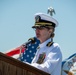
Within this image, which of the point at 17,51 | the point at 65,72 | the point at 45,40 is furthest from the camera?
the point at 17,51

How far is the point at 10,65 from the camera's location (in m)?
2.56

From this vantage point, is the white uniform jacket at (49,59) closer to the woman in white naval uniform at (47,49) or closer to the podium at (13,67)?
the woman in white naval uniform at (47,49)

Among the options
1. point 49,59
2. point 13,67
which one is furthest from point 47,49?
point 13,67

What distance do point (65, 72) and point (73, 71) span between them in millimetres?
164

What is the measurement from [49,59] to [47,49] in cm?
29

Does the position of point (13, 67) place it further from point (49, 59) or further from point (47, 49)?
point (47, 49)

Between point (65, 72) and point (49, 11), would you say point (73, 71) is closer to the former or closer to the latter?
point (65, 72)

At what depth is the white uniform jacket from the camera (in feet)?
10.7

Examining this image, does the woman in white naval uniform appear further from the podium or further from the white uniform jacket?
the podium

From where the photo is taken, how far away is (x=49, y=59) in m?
3.37

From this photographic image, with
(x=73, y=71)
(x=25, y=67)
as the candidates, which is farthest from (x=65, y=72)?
(x=25, y=67)

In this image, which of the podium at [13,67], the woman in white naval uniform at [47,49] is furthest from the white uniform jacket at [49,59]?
the podium at [13,67]

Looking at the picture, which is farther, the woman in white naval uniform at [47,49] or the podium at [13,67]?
the woman in white naval uniform at [47,49]

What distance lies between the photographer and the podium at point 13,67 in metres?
2.50
